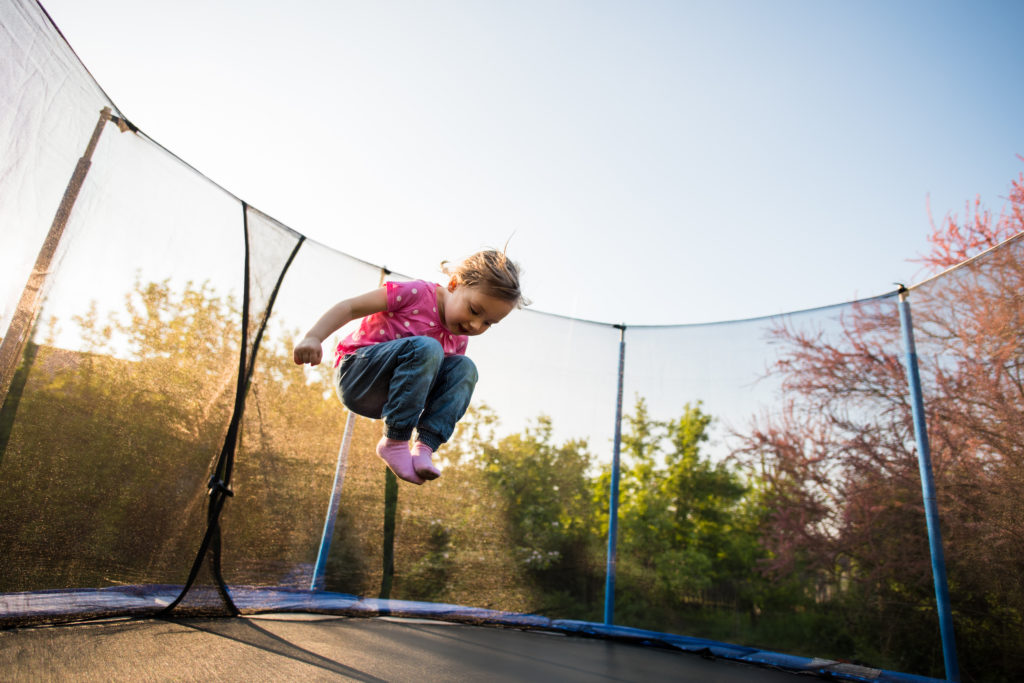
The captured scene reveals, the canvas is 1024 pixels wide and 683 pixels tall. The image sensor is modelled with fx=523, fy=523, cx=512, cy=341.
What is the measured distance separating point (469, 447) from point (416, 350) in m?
1.42

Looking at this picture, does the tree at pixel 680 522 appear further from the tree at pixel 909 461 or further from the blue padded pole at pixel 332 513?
the blue padded pole at pixel 332 513

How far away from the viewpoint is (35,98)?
3.60ft

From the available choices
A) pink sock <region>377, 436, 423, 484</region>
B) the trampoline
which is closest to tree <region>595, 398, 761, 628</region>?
the trampoline

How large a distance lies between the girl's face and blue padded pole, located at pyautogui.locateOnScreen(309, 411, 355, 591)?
3.55ft

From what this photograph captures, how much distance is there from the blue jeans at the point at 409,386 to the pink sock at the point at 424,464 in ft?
0.10

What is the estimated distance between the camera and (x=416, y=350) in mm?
1109

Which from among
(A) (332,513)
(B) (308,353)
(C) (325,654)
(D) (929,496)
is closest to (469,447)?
(A) (332,513)

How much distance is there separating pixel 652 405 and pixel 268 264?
1.92 metres

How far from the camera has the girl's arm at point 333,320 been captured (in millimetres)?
1021

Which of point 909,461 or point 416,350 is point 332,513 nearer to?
point 416,350

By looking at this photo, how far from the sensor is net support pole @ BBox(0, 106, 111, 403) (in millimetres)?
1155

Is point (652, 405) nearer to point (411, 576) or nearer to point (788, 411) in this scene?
point (788, 411)

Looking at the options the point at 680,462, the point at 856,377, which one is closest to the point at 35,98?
the point at 680,462

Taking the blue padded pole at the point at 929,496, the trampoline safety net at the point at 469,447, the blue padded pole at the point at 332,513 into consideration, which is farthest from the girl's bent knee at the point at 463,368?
the blue padded pole at the point at 929,496
